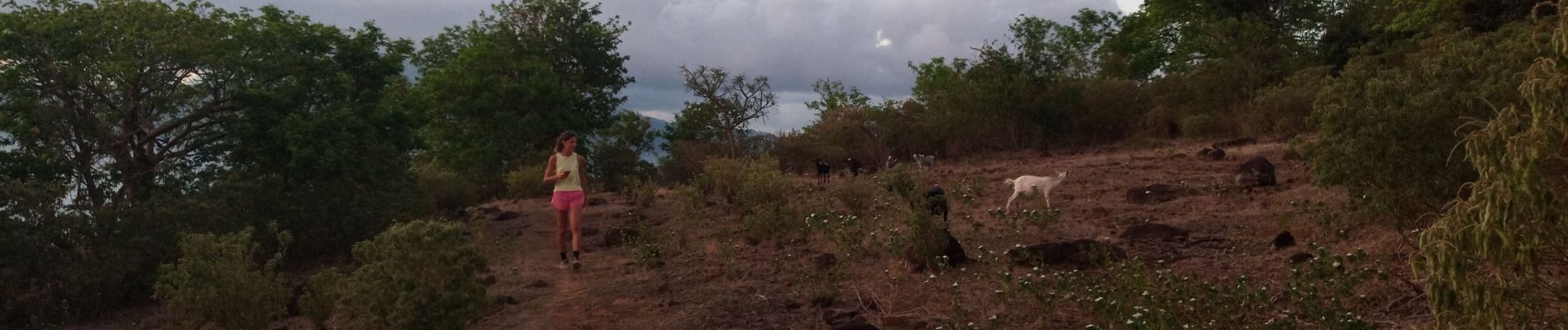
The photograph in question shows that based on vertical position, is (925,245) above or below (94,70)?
below

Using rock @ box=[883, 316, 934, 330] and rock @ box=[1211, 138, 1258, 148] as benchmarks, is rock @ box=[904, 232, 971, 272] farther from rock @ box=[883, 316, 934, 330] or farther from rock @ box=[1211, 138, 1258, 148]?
rock @ box=[1211, 138, 1258, 148]

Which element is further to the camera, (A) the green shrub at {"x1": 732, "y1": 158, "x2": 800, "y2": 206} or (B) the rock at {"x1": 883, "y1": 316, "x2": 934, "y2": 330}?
(A) the green shrub at {"x1": 732, "y1": 158, "x2": 800, "y2": 206}

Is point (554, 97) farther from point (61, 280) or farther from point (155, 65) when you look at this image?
point (61, 280)

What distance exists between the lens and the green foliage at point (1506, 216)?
273 centimetres

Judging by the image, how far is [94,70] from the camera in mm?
12758

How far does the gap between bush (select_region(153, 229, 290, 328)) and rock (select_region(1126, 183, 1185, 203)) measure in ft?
26.4

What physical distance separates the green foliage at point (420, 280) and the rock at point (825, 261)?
3008mm

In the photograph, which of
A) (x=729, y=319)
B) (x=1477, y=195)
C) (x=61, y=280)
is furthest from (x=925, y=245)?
(x=61, y=280)

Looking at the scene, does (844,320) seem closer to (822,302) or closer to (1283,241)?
(822,302)

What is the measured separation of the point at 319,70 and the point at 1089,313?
1116 cm

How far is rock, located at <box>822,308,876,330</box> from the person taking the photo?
6.44 metres

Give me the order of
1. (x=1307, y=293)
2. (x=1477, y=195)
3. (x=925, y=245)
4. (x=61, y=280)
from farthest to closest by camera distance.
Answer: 1. (x=61, y=280)
2. (x=925, y=245)
3. (x=1307, y=293)
4. (x=1477, y=195)

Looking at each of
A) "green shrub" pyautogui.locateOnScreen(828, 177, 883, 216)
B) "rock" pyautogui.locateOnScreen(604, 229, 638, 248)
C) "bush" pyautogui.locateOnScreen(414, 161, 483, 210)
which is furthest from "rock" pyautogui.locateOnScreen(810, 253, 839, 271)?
"bush" pyautogui.locateOnScreen(414, 161, 483, 210)

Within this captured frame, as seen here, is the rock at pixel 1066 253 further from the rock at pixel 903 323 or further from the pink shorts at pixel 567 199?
the pink shorts at pixel 567 199
